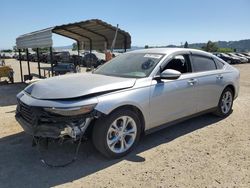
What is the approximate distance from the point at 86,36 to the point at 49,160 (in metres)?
11.4

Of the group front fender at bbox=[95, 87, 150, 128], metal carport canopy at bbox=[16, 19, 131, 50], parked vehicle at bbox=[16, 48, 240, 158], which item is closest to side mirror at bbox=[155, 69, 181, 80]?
parked vehicle at bbox=[16, 48, 240, 158]

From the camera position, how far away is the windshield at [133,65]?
4.68 meters

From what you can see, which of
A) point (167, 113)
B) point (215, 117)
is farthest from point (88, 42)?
point (167, 113)

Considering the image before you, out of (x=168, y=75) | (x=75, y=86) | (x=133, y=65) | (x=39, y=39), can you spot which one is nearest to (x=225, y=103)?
(x=168, y=75)

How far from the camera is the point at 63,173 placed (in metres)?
3.71

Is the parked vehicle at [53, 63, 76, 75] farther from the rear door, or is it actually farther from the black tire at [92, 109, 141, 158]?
the black tire at [92, 109, 141, 158]

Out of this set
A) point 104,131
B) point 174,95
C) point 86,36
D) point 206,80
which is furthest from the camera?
point 86,36

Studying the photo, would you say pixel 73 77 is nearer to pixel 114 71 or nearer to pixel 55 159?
pixel 114 71

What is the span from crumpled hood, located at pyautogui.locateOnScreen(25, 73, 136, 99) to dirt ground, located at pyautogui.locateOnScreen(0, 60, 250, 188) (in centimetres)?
98

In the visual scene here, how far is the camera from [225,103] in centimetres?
639

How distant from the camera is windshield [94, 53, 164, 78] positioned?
4.68 m

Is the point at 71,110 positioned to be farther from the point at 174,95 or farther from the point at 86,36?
the point at 86,36

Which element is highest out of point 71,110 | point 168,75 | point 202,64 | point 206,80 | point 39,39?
point 39,39

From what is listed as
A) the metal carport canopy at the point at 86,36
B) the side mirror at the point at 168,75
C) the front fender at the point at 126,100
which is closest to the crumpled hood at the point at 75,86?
the front fender at the point at 126,100
